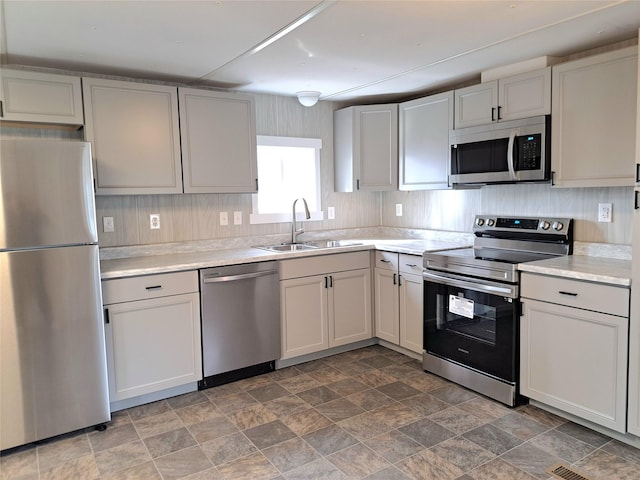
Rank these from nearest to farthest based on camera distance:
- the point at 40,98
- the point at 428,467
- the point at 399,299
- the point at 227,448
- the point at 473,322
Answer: the point at 428,467 → the point at 227,448 → the point at 40,98 → the point at 473,322 → the point at 399,299

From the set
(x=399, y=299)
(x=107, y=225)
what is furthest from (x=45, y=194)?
(x=399, y=299)

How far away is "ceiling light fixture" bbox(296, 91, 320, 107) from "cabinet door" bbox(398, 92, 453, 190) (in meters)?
0.74

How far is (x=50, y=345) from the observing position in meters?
2.54

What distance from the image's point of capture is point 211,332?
320 cm

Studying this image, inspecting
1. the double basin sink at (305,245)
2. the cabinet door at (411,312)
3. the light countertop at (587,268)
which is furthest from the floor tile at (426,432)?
the double basin sink at (305,245)

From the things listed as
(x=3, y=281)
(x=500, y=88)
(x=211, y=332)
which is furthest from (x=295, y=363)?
(x=500, y=88)

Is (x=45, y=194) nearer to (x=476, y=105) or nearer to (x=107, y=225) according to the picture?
(x=107, y=225)

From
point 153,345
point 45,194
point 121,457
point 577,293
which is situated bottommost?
point 121,457

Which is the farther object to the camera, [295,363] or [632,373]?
[295,363]

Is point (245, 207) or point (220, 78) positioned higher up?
point (220, 78)

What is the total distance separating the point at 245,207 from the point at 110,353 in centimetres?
163

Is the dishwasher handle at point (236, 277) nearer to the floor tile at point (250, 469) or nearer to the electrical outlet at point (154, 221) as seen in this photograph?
the electrical outlet at point (154, 221)

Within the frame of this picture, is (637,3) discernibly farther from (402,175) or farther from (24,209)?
(24,209)

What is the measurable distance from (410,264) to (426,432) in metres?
1.32
